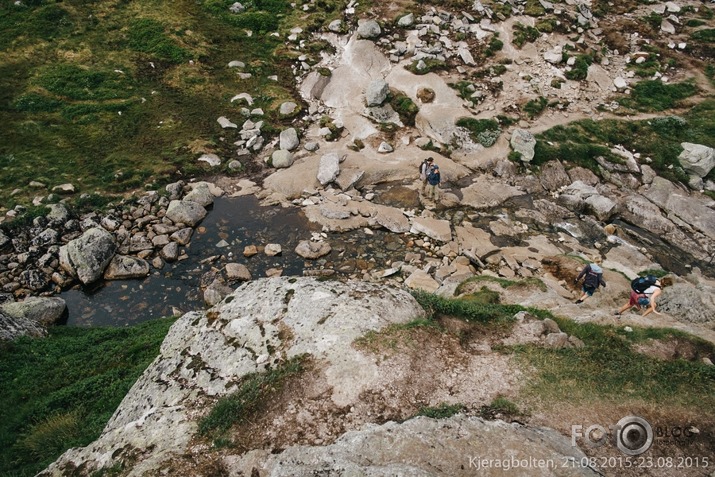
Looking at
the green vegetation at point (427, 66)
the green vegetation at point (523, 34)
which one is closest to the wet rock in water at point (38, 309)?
the green vegetation at point (427, 66)

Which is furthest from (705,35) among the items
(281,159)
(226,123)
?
(226,123)

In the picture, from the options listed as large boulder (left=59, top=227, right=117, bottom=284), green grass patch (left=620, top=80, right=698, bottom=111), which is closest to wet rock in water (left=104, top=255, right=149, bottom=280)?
large boulder (left=59, top=227, right=117, bottom=284)

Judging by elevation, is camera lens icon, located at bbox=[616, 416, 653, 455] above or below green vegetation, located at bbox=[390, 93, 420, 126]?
above

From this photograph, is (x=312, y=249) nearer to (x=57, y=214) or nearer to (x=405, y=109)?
(x=57, y=214)

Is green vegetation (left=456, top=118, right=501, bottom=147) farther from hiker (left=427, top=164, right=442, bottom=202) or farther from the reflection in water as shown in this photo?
the reflection in water

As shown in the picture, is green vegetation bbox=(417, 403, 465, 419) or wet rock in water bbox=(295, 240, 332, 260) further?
wet rock in water bbox=(295, 240, 332, 260)

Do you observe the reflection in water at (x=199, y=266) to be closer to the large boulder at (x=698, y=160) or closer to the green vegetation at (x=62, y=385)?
the green vegetation at (x=62, y=385)
